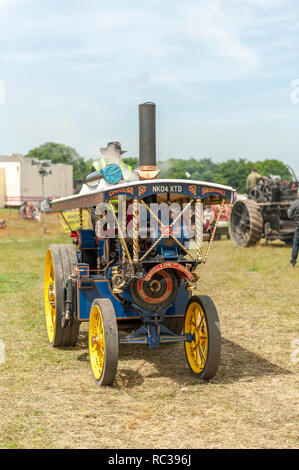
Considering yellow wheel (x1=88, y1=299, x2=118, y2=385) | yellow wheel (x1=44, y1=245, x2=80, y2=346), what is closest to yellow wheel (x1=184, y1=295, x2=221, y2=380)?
yellow wheel (x1=88, y1=299, x2=118, y2=385)

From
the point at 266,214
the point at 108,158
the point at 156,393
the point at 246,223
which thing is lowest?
the point at 156,393

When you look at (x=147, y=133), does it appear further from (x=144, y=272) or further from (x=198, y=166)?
(x=198, y=166)

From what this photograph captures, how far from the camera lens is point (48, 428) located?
4.12 meters

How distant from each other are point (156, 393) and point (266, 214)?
13.7m

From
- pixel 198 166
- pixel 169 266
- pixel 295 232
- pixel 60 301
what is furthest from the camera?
pixel 198 166

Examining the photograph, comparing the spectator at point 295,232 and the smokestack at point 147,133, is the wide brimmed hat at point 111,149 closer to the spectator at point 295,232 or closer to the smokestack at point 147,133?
the smokestack at point 147,133

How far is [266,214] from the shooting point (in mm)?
17984

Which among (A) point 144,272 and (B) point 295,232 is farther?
(B) point 295,232

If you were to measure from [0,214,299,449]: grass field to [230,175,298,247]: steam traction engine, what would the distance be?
28.0ft

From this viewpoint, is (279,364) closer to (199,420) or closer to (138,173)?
(199,420)

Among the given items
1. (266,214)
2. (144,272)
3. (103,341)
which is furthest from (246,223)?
(103,341)

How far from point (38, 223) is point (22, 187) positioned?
456 inches

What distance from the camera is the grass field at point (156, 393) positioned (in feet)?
13.0

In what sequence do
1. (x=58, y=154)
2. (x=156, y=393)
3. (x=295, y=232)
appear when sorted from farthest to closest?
(x=58, y=154)
(x=295, y=232)
(x=156, y=393)
